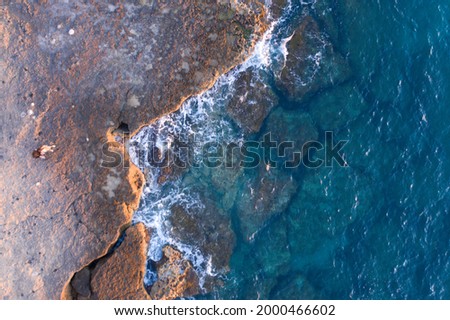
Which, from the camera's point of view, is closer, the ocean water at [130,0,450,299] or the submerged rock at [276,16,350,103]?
the ocean water at [130,0,450,299]

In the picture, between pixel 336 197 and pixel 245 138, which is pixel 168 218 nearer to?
pixel 245 138

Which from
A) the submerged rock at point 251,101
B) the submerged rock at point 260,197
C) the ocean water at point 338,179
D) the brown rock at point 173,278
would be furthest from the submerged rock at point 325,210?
the brown rock at point 173,278

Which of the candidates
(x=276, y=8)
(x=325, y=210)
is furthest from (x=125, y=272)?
(x=276, y=8)

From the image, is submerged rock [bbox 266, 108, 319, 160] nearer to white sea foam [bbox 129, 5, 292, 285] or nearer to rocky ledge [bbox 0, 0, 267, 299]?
white sea foam [bbox 129, 5, 292, 285]

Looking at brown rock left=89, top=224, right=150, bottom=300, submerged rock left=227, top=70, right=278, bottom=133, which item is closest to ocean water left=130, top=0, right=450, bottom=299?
submerged rock left=227, top=70, right=278, bottom=133

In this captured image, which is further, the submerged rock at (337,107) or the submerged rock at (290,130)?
the submerged rock at (337,107)

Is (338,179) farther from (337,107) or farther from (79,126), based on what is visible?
(79,126)

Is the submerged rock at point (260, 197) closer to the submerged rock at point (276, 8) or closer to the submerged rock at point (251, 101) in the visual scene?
the submerged rock at point (251, 101)
